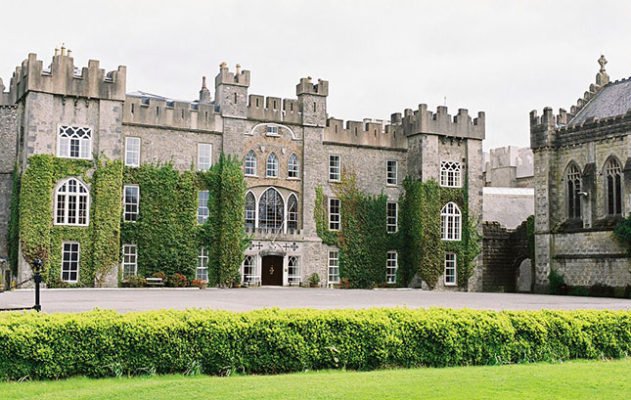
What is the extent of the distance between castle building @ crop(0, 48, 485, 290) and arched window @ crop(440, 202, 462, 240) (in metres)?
0.07

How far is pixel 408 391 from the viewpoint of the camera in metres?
10.2

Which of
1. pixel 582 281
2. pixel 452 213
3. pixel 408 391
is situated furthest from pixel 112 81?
pixel 408 391

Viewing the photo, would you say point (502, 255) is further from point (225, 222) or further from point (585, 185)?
point (225, 222)

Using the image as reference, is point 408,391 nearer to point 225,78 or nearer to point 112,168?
point 112,168

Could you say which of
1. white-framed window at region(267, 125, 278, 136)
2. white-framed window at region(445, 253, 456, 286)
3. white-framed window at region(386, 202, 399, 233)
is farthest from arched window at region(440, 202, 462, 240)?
white-framed window at region(267, 125, 278, 136)

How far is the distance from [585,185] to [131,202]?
847 inches

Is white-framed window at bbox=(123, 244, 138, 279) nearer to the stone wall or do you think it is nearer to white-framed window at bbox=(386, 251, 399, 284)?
white-framed window at bbox=(386, 251, 399, 284)

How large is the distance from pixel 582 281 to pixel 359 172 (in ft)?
40.7

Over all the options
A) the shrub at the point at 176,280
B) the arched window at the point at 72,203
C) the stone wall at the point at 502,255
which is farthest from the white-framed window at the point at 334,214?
the arched window at the point at 72,203

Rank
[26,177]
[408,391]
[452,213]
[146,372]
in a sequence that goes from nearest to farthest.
Answer: [408,391]
[146,372]
[26,177]
[452,213]

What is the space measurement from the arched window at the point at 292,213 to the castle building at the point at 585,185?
1232 centimetres

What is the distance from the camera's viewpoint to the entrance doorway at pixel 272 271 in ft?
135

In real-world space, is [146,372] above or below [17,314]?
below

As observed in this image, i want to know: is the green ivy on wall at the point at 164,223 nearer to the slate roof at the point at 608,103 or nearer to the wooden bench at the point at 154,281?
the wooden bench at the point at 154,281
